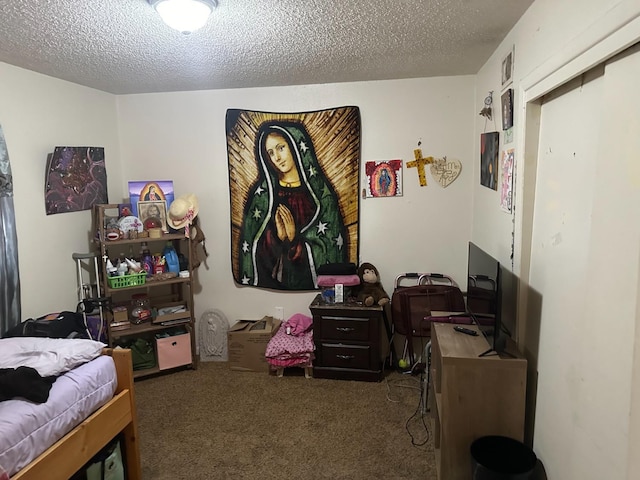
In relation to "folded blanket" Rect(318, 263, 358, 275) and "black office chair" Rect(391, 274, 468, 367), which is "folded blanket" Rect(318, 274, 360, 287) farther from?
"black office chair" Rect(391, 274, 468, 367)

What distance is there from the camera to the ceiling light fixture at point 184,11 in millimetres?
1835

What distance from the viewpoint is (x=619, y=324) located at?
4.32 feet

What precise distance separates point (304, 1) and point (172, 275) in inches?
93.9

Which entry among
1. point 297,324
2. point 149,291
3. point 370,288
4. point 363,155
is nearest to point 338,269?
point 370,288

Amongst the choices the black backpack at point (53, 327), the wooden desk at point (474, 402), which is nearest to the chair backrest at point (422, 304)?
the wooden desk at point (474, 402)

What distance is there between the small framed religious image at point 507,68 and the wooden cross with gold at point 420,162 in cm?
105

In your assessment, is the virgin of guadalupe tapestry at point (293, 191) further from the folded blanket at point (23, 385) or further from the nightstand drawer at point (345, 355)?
the folded blanket at point (23, 385)

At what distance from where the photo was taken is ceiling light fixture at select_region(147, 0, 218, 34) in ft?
6.02

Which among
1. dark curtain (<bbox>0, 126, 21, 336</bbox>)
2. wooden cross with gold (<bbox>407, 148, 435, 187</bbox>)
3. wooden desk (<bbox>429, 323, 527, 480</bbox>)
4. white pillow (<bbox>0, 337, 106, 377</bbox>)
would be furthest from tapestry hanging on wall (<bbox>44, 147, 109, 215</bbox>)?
wooden desk (<bbox>429, 323, 527, 480</bbox>)

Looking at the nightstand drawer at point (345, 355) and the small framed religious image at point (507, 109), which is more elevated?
the small framed religious image at point (507, 109)

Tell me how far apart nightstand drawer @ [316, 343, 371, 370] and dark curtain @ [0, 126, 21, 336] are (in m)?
2.08

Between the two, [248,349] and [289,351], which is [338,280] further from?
[248,349]

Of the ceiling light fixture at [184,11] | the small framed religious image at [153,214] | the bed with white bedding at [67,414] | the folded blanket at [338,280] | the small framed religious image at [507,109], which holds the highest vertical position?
the ceiling light fixture at [184,11]

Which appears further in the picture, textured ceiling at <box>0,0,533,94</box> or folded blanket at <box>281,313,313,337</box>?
folded blanket at <box>281,313,313,337</box>
